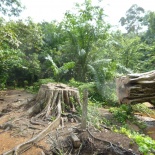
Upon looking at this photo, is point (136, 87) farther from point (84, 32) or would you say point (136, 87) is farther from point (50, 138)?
point (84, 32)

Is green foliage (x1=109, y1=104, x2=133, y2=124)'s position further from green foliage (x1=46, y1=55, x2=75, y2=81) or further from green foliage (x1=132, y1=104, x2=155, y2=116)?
green foliage (x1=46, y1=55, x2=75, y2=81)

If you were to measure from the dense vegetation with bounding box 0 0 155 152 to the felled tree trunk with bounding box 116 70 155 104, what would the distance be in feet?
5.31

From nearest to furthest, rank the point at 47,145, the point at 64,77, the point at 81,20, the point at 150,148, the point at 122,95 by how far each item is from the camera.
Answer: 1. the point at 150,148
2. the point at 47,145
3. the point at 122,95
4. the point at 81,20
5. the point at 64,77

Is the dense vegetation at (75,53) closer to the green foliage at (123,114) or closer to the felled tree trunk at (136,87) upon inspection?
the green foliage at (123,114)

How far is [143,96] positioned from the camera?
6.57m

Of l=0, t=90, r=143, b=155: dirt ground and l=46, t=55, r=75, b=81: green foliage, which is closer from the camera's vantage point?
l=0, t=90, r=143, b=155: dirt ground

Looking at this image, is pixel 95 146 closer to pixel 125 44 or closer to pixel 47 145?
pixel 47 145

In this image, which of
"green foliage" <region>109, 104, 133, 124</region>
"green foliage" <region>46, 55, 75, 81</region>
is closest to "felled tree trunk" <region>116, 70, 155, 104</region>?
"green foliage" <region>109, 104, 133, 124</region>

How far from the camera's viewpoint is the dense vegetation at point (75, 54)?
11.1 meters

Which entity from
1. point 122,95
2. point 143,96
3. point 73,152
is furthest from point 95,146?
point 143,96

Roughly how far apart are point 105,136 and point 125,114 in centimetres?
406

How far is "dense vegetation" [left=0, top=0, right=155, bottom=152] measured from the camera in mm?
11109

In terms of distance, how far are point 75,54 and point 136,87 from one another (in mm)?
8141

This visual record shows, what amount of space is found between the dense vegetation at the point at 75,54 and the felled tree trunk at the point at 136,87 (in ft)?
5.31
